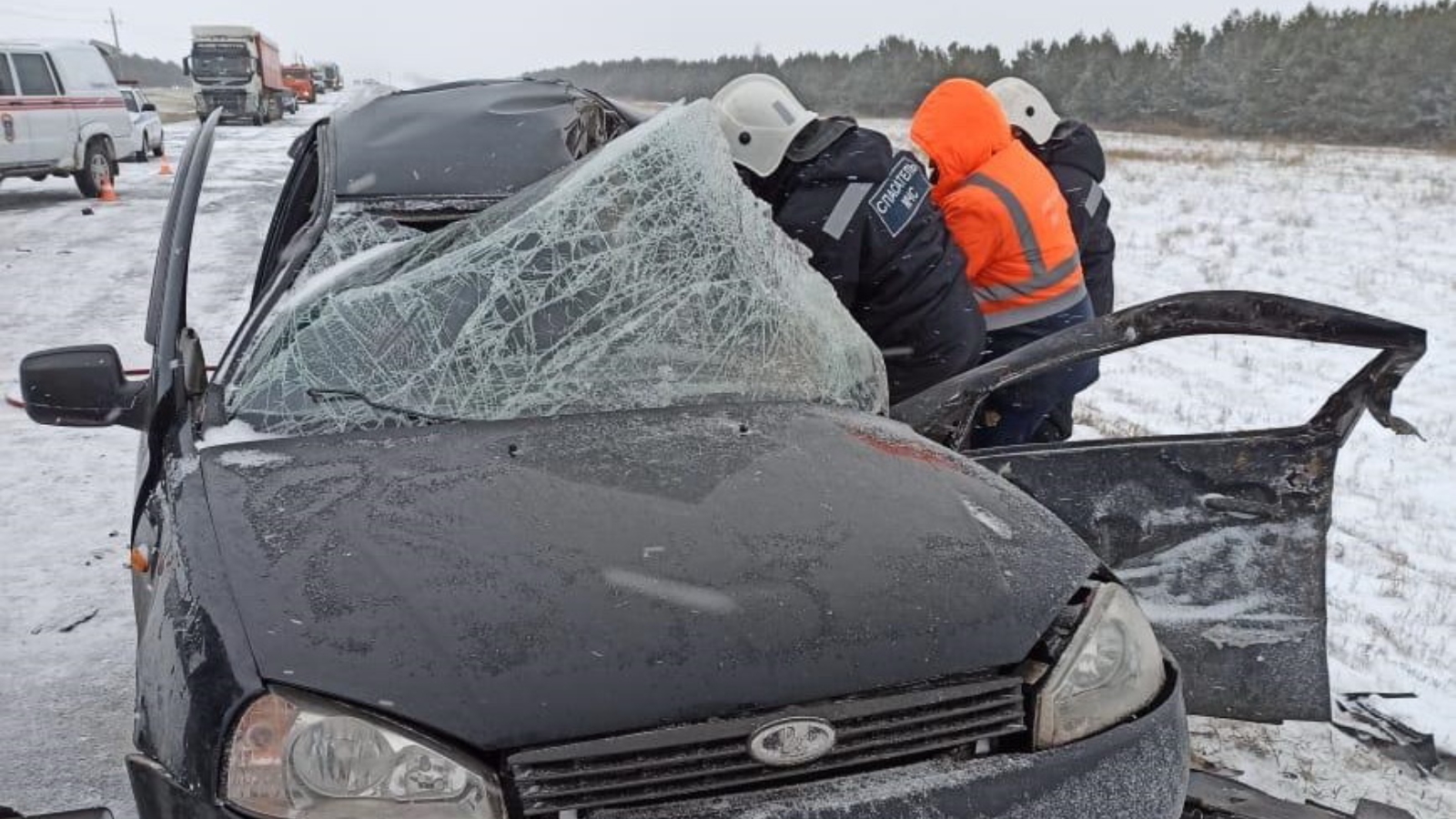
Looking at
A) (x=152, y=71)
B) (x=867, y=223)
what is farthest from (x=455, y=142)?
(x=152, y=71)

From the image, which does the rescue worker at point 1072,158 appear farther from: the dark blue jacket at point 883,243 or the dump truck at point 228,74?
the dump truck at point 228,74

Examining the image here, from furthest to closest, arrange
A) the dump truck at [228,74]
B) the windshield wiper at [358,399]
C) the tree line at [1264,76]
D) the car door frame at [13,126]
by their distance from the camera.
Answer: the tree line at [1264,76]
the dump truck at [228,74]
the car door frame at [13,126]
the windshield wiper at [358,399]

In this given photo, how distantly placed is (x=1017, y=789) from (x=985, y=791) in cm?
6

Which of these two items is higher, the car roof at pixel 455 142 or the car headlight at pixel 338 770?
the car roof at pixel 455 142

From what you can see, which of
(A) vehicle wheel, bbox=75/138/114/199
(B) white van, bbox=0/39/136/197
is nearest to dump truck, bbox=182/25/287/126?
(B) white van, bbox=0/39/136/197

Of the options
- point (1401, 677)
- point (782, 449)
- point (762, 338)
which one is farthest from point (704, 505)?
point (1401, 677)

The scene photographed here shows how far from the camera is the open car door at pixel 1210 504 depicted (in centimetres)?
Answer: 269

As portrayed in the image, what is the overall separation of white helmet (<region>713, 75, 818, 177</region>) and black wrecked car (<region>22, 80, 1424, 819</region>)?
65cm

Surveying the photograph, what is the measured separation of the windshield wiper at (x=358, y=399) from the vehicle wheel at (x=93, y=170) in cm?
1511

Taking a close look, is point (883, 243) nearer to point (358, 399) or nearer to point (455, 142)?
point (455, 142)

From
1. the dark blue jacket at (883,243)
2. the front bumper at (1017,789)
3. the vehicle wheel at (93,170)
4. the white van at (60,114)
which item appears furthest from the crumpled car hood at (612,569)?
the vehicle wheel at (93,170)

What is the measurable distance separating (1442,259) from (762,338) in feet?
44.6

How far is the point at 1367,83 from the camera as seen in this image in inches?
1606

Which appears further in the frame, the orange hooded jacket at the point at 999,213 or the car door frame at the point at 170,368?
the orange hooded jacket at the point at 999,213
